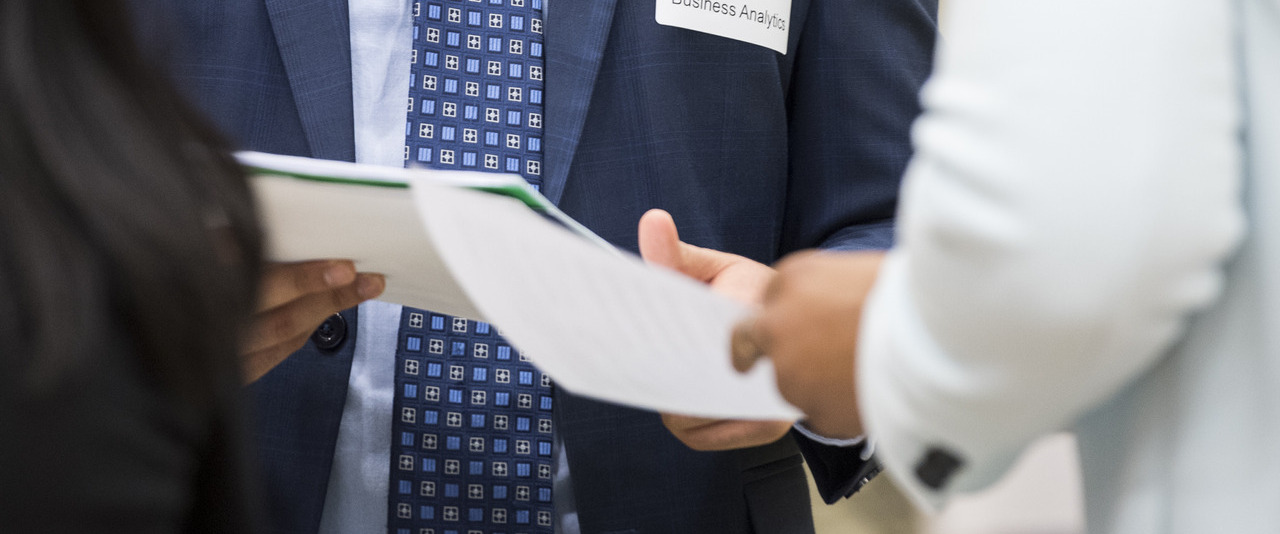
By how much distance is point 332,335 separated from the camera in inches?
37.2

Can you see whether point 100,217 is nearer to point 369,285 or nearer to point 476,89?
point 369,285

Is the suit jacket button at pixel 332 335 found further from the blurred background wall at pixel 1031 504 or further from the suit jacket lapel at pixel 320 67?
the blurred background wall at pixel 1031 504

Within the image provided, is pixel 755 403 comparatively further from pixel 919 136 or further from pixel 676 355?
pixel 919 136

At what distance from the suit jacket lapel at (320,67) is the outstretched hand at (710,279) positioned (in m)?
0.37

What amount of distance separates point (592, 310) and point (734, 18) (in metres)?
0.70

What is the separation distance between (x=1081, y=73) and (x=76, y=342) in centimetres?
43

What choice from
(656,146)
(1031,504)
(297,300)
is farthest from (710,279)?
(1031,504)

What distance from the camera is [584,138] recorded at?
1044mm

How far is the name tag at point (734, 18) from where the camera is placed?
3.60ft

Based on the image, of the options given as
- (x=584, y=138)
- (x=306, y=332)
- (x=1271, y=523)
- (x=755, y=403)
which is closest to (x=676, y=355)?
(x=755, y=403)

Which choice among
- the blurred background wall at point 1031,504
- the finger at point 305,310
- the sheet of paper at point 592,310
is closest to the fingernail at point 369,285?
the finger at point 305,310

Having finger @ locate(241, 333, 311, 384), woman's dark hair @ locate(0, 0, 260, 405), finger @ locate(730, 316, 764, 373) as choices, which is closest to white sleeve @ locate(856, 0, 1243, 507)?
finger @ locate(730, 316, 764, 373)

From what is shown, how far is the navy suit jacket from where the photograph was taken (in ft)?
3.18

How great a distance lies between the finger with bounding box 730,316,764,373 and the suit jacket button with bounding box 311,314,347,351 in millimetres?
524
